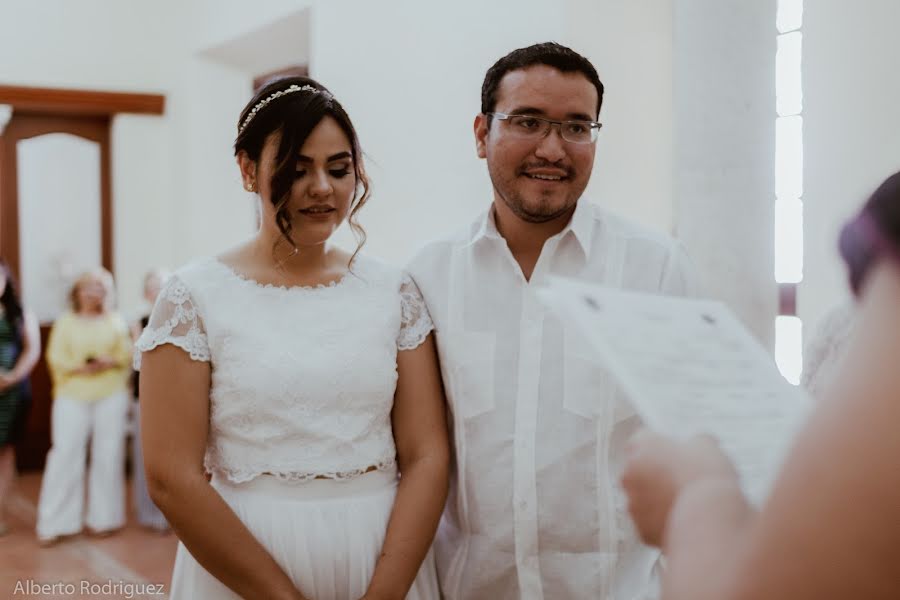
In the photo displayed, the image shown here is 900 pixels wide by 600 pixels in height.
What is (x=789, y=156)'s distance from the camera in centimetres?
428

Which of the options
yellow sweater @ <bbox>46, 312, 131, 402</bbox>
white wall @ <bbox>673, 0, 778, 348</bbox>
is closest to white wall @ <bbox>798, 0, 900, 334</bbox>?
white wall @ <bbox>673, 0, 778, 348</bbox>

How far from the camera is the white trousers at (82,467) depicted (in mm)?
5625

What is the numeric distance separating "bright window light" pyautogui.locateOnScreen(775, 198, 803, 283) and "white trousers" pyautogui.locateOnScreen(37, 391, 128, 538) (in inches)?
158

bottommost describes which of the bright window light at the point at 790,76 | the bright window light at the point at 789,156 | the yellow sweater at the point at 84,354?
the yellow sweater at the point at 84,354

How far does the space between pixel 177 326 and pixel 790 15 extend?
3580 millimetres

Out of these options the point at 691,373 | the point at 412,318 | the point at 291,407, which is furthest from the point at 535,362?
the point at 691,373

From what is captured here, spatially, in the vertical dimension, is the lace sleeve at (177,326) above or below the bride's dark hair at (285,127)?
below

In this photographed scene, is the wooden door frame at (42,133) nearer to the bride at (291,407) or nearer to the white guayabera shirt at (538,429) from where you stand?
the bride at (291,407)

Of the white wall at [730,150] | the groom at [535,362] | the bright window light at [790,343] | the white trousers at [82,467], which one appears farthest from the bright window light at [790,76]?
the white trousers at [82,467]

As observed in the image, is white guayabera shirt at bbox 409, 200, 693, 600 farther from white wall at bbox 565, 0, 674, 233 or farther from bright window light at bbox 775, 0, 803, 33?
bright window light at bbox 775, 0, 803, 33

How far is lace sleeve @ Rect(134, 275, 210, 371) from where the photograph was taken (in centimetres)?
165

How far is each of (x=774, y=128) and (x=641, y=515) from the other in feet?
8.45

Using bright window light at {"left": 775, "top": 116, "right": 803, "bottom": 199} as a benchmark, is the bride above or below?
below

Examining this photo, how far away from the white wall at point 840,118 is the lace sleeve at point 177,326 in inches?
127
